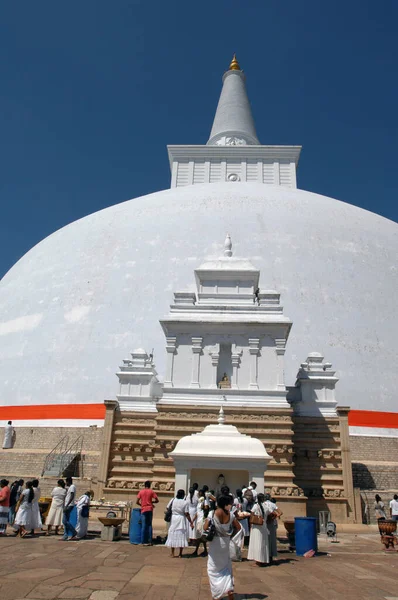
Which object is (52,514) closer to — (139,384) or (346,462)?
(139,384)

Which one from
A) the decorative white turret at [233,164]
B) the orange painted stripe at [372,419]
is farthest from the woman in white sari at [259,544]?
the decorative white turret at [233,164]

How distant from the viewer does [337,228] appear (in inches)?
816

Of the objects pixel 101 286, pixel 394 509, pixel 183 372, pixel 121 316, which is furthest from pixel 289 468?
pixel 101 286

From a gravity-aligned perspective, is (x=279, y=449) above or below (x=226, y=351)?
below

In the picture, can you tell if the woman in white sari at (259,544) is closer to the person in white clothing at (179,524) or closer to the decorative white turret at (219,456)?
the person in white clothing at (179,524)

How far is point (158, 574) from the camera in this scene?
6.42m

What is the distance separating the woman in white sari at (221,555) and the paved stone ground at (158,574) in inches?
21.8

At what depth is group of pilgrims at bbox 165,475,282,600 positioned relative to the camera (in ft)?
16.4

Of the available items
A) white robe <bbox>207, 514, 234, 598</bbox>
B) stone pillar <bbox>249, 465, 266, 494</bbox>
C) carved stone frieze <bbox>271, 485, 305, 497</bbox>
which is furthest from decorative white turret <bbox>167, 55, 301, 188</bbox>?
white robe <bbox>207, 514, 234, 598</bbox>

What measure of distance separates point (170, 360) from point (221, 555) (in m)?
8.86

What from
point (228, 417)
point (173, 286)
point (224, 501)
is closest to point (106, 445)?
point (228, 417)

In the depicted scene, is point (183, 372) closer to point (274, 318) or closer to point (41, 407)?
point (274, 318)

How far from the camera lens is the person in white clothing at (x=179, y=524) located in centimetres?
800

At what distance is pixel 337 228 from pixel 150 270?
785 cm
